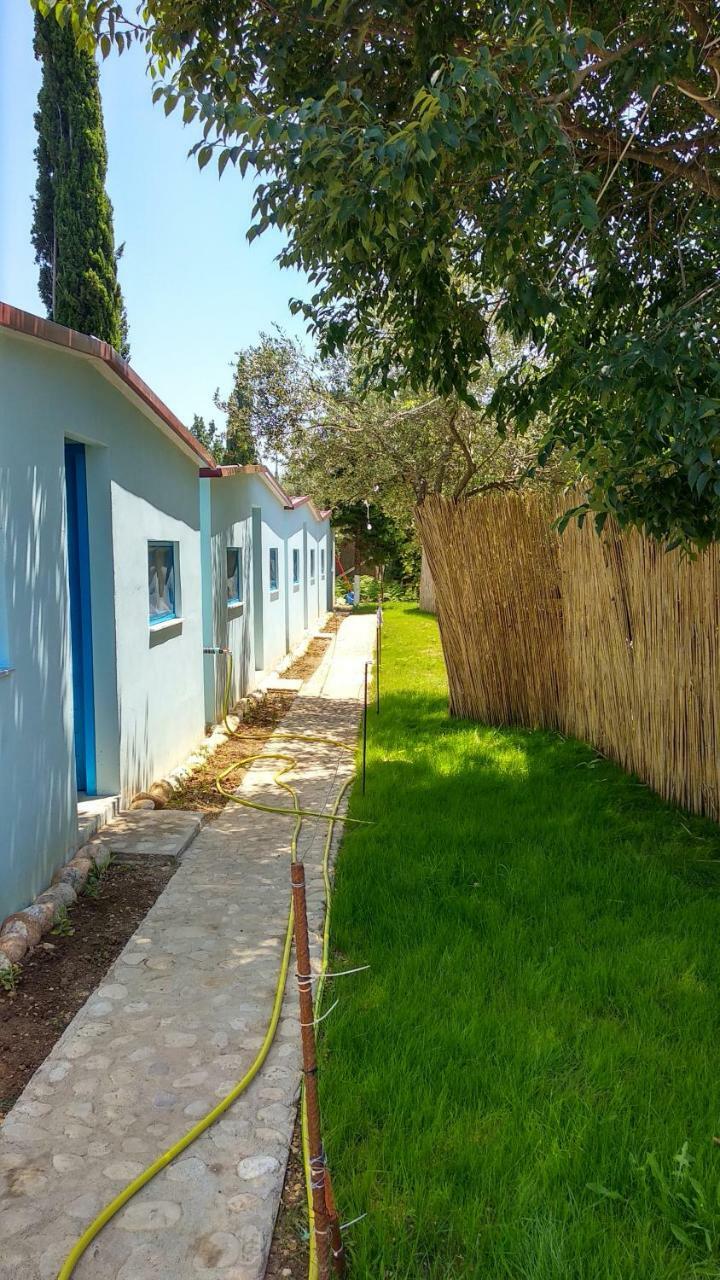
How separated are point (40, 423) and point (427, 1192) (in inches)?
152

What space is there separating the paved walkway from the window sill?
2.43 metres

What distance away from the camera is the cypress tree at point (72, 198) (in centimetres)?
1272

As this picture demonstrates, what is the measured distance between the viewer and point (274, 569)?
13758 mm

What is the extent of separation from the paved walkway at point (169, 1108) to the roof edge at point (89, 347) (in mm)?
2973

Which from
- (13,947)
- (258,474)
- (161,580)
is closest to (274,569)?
(258,474)

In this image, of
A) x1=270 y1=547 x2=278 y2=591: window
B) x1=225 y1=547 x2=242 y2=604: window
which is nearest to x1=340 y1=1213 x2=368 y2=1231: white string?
x1=225 y1=547 x2=242 y2=604: window

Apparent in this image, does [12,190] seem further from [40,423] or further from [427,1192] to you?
[427,1192]

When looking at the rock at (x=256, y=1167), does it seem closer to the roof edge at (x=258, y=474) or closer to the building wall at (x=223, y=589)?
the building wall at (x=223, y=589)

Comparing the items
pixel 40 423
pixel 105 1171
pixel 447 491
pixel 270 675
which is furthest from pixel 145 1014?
→ pixel 447 491

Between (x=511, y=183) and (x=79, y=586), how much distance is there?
3.58 m

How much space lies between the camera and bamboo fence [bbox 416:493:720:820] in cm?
498

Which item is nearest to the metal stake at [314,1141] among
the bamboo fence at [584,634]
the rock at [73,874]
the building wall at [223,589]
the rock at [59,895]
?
the rock at [59,895]

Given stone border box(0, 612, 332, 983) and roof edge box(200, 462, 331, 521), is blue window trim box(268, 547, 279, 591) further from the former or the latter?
stone border box(0, 612, 332, 983)

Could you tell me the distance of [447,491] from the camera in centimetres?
1538
